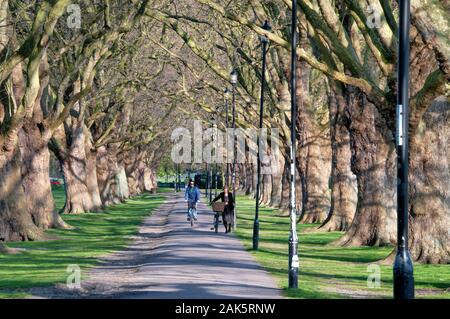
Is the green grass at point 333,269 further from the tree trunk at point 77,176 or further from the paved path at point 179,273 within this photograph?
the tree trunk at point 77,176

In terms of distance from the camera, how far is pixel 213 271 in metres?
25.3

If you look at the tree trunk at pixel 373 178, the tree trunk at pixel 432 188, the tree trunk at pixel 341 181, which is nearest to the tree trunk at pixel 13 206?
the tree trunk at pixel 373 178

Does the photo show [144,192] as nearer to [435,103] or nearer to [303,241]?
[303,241]

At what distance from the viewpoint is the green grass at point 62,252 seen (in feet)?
80.2

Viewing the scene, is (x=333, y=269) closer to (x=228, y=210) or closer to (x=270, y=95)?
(x=228, y=210)

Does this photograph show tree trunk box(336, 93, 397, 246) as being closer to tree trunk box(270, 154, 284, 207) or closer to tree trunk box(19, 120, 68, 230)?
tree trunk box(19, 120, 68, 230)

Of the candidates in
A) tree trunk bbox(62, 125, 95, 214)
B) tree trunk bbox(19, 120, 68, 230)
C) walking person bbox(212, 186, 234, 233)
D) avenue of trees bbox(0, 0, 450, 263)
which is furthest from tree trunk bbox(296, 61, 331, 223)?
tree trunk bbox(62, 125, 95, 214)

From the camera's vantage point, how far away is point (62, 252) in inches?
1380

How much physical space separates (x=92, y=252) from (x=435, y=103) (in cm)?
1219

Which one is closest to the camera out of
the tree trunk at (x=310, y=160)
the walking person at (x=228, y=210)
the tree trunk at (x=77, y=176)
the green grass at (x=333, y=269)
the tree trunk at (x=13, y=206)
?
the green grass at (x=333, y=269)

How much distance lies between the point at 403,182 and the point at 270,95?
1547 inches

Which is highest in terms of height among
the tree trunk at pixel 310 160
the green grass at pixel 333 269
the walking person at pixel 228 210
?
the tree trunk at pixel 310 160

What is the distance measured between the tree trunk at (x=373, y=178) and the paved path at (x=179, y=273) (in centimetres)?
427
